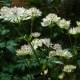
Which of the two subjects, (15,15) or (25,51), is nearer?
(15,15)

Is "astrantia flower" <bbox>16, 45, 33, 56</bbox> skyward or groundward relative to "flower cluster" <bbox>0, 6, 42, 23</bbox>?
groundward

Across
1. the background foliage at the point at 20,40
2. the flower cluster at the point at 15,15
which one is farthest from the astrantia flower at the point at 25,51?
the flower cluster at the point at 15,15

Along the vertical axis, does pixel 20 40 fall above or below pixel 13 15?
above

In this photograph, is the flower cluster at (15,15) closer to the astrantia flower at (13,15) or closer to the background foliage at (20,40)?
the astrantia flower at (13,15)

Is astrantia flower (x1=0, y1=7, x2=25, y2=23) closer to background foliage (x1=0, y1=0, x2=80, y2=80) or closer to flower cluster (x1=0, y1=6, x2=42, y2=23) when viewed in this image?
flower cluster (x1=0, y1=6, x2=42, y2=23)

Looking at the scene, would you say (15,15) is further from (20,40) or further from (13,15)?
(20,40)

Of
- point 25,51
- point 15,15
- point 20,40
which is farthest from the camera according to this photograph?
point 20,40

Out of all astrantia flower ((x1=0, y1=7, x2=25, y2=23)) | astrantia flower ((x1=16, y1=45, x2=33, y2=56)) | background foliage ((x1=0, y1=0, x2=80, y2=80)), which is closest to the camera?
astrantia flower ((x1=0, y1=7, x2=25, y2=23))

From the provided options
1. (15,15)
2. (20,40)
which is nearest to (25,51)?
(15,15)

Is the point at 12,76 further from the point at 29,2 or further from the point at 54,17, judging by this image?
the point at 29,2

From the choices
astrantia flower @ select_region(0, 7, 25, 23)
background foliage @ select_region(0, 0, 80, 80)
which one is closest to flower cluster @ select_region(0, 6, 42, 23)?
astrantia flower @ select_region(0, 7, 25, 23)

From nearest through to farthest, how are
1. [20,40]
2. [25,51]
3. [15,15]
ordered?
1. [15,15]
2. [25,51]
3. [20,40]
